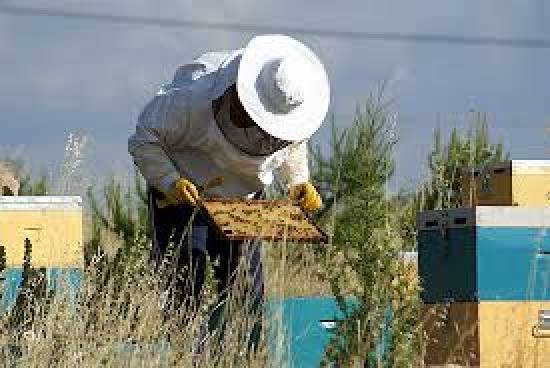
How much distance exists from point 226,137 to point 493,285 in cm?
139

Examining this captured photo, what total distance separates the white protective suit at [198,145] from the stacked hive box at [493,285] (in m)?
0.78

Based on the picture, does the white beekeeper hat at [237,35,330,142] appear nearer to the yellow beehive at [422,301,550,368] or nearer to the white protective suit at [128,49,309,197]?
the white protective suit at [128,49,309,197]

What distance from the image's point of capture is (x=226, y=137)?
6512mm

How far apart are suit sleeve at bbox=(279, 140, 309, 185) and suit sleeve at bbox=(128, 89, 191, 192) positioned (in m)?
0.47

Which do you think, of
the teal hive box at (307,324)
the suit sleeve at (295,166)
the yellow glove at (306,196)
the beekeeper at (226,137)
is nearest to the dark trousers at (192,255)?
the beekeeper at (226,137)

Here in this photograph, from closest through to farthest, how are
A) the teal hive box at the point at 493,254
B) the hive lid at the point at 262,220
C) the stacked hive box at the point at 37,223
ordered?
the hive lid at the point at 262,220 → the teal hive box at the point at 493,254 → the stacked hive box at the point at 37,223

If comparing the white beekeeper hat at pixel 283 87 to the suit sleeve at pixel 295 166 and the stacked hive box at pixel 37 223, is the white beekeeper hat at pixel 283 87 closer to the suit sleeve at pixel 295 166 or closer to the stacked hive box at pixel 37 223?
the suit sleeve at pixel 295 166

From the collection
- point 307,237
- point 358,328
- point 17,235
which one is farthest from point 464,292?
point 17,235

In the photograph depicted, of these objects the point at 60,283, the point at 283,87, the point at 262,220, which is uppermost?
the point at 283,87

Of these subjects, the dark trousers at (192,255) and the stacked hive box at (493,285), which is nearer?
the dark trousers at (192,255)

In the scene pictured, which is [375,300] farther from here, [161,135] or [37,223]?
[37,223]

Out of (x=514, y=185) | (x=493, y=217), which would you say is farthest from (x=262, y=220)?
(x=514, y=185)

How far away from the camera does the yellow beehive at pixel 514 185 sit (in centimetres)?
887

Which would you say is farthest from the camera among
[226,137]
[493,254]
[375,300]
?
[493,254]
